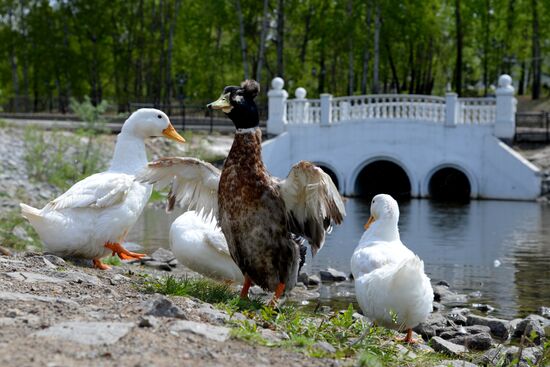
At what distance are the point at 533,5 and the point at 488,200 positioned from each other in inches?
801

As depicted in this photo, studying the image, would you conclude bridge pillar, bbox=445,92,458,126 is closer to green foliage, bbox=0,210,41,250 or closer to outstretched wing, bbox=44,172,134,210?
green foliage, bbox=0,210,41,250

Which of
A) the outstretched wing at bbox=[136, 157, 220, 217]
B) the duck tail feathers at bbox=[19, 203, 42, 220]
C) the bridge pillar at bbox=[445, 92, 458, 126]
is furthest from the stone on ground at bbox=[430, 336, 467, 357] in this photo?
the bridge pillar at bbox=[445, 92, 458, 126]

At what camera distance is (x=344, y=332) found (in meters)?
6.09

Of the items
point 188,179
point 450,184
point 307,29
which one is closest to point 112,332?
point 188,179

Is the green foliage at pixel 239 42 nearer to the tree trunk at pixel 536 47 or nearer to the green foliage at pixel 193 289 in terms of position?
the tree trunk at pixel 536 47

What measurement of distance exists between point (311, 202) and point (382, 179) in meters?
31.4

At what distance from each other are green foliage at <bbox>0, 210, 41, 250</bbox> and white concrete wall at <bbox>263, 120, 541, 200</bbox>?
19.3 meters

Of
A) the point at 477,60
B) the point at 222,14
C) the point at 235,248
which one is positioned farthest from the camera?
the point at 477,60

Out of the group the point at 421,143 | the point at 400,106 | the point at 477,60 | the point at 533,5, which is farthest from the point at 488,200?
the point at 477,60

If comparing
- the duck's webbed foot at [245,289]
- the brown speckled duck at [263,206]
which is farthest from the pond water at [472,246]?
the brown speckled duck at [263,206]

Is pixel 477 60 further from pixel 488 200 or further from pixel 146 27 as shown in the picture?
pixel 488 200

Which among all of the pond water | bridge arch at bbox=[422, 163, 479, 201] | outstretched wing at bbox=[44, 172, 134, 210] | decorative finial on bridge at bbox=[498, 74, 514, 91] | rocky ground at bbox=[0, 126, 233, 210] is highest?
decorative finial on bridge at bbox=[498, 74, 514, 91]

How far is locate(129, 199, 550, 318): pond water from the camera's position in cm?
1247

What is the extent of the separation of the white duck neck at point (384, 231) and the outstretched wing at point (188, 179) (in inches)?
62.2
